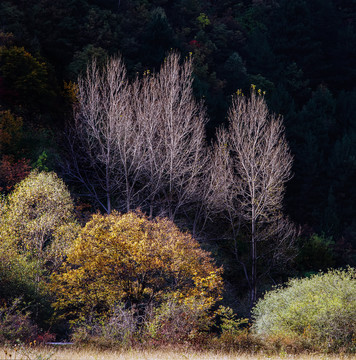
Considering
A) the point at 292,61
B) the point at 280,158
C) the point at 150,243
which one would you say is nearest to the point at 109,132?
the point at 280,158

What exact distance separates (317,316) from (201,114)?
51.8 ft

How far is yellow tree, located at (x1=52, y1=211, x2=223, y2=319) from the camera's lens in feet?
50.0

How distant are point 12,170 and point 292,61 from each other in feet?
98.1

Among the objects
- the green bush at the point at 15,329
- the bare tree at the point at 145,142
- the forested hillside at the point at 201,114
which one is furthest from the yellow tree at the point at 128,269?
the bare tree at the point at 145,142

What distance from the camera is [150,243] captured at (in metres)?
15.4

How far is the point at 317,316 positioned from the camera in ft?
44.6

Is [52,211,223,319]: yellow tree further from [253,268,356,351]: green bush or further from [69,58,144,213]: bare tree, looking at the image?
[69,58,144,213]: bare tree

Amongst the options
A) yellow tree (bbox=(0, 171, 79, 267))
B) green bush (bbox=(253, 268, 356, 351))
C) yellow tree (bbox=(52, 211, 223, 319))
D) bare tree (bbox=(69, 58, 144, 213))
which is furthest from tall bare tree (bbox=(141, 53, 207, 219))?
green bush (bbox=(253, 268, 356, 351))

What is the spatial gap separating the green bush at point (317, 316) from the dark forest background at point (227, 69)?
9846 millimetres

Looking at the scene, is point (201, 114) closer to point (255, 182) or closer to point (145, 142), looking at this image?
point (145, 142)

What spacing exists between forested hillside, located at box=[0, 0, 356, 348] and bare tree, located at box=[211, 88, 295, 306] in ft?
0.48

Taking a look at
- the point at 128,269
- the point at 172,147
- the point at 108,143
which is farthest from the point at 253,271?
the point at 128,269

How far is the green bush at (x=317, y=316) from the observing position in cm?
1338

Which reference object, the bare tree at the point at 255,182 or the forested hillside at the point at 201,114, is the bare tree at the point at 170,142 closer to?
the forested hillside at the point at 201,114
